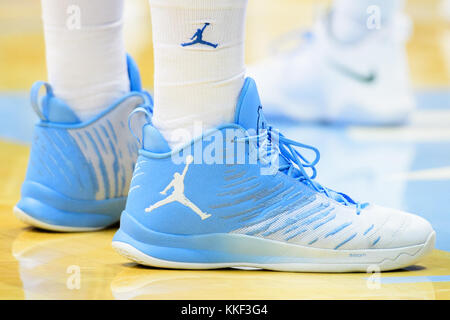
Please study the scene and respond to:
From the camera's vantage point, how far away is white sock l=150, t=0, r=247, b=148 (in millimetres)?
982

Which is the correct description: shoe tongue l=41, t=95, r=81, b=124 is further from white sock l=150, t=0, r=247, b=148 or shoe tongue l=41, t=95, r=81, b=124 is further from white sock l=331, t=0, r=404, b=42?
white sock l=331, t=0, r=404, b=42

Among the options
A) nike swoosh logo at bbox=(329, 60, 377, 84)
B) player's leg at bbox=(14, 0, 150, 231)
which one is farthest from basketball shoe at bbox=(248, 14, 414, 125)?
player's leg at bbox=(14, 0, 150, 231)

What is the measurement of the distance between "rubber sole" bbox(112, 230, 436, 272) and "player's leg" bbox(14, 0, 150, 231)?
0.82 ft

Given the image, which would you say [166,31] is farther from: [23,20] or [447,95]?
[23,20]

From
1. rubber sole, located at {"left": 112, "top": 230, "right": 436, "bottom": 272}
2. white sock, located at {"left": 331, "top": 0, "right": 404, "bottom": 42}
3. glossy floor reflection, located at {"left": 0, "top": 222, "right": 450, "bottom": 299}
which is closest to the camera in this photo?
glossy floor reflection, located at {"left": 0, "top": 222, "right": 450, "bottom": 299}

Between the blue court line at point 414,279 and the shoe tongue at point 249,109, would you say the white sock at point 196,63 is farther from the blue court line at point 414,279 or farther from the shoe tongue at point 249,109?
the blue court line at point 414,279

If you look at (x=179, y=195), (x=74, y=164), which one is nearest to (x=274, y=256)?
(x=179, y=195)

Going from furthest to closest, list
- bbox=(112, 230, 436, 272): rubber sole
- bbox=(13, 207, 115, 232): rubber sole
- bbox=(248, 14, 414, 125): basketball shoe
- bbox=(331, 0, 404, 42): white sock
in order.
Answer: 1. bbox=(248, 14, 414, 125): basketball shoe
2. bbox=(331, 0, 404, 42): white sock
3. bbox=(13, 207, 115, 232): rubber sole
4. bbox=(112, 230, 436, 272): rubber sole

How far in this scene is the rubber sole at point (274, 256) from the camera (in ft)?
3.29

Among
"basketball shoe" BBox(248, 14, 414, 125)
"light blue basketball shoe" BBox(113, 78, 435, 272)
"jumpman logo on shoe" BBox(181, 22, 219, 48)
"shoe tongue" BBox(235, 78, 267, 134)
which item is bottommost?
"basketball shoe" BBox(248, 14, 414, 125)

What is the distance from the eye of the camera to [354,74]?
2.30m

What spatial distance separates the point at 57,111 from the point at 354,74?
126 cm

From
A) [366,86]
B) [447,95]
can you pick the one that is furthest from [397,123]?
[447,95]

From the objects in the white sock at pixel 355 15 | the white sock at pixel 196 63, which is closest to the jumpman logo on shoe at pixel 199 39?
the white sock at pixel 196 63
